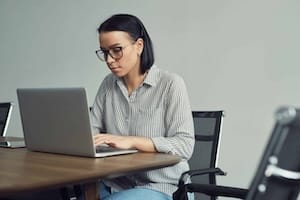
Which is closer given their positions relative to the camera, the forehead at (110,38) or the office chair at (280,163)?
the office chair at (280,163)

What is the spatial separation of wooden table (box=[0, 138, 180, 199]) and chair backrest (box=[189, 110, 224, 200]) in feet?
1.31

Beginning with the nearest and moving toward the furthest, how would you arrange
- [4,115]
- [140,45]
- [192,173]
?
[192,173], [140,45], [4,115]

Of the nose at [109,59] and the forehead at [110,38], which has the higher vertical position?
the forehead at [110,38]

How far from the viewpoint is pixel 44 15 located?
12.5 feet

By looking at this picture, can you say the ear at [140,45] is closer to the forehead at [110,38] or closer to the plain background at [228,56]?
the forehead at [110,38]

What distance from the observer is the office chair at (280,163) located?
2.29 feet

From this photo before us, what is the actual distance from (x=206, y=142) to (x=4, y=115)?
1271mm

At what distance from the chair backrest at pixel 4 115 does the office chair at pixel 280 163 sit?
6.82 ft

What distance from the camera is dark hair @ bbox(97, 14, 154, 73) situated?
6.08 feet

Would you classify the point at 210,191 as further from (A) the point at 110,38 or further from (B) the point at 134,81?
(A) the point at 110,38

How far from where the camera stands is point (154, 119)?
5.94 feet

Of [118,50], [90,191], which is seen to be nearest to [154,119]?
[118,50]

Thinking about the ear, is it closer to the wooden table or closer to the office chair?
the wooden table

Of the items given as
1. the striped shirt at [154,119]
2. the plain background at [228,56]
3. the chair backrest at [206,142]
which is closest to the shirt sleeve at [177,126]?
the striped shirt at [154,119]
